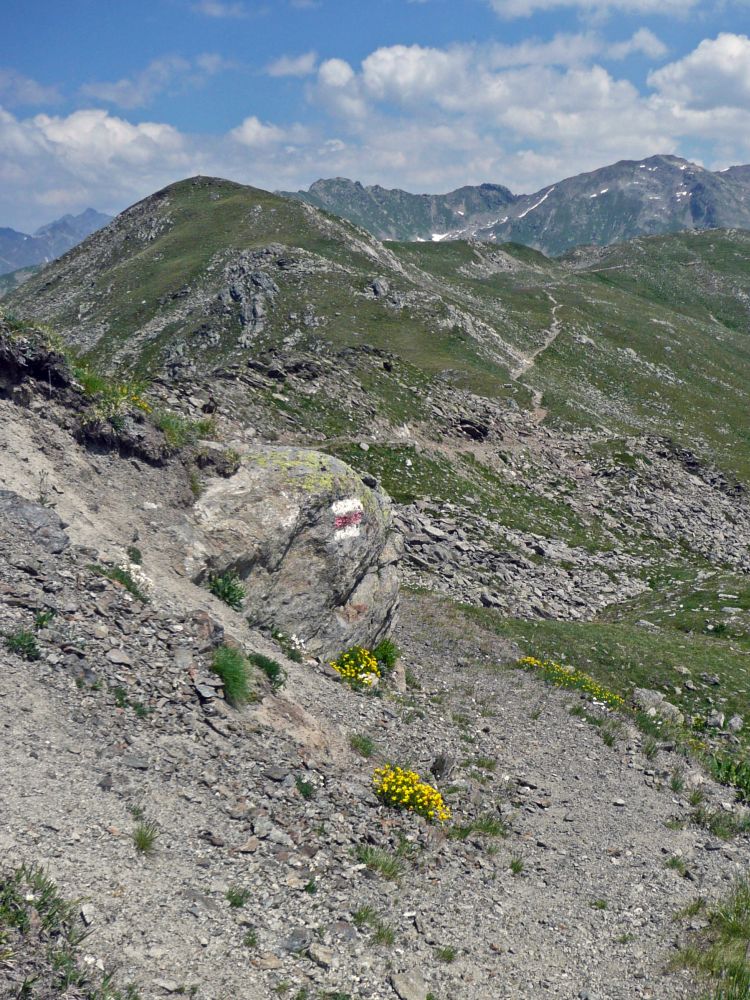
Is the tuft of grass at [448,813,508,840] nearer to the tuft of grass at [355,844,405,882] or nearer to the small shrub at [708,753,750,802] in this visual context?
the tuft of grass at [355,844,405,882]

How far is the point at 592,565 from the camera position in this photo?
3697 centimetres

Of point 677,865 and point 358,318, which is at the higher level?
point 358,318

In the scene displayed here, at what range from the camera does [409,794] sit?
12242 mm

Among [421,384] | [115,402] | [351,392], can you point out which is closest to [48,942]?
[115,402]

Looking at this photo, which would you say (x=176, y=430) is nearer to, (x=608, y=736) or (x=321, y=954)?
(x=321, y=954)

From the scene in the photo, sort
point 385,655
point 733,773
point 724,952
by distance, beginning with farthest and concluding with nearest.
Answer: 1. point 385,655
2. point 733,773
3. point 724,952

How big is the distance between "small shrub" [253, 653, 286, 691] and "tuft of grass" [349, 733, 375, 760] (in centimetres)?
201

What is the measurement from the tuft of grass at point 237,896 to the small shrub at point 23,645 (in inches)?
190

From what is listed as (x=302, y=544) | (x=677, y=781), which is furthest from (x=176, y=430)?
(x=677, y=781)

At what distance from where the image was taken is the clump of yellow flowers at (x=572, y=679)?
21031 millimetres

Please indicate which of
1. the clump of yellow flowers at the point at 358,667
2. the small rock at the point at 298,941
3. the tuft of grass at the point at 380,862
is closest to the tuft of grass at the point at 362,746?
the tuft of grass at the point at 380,862

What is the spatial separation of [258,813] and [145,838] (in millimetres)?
2245

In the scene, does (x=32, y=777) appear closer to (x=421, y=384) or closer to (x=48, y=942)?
(x=48, y=942)

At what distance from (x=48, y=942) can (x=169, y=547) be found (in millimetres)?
9100
